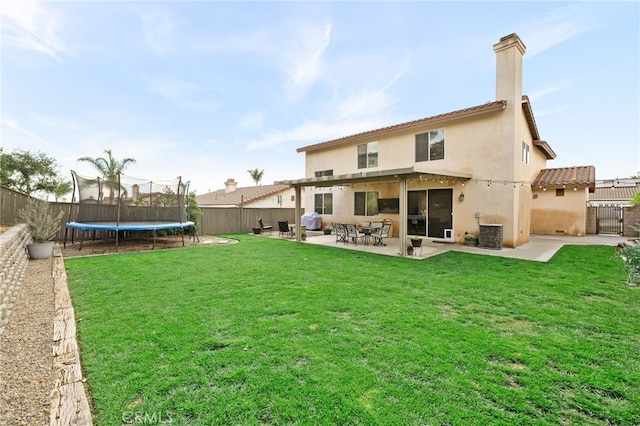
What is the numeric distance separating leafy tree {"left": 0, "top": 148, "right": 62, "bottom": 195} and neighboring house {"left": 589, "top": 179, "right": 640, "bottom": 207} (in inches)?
1481

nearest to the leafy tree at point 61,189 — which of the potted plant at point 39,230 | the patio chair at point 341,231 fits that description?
the potted plant at point 39,230

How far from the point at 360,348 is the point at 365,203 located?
10.9m

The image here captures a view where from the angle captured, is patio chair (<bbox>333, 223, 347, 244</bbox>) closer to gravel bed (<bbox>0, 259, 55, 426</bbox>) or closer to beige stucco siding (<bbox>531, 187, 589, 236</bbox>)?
gravel bed (<bbox>0, 259, 55, 426</bbox>)

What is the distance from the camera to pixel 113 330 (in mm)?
3307

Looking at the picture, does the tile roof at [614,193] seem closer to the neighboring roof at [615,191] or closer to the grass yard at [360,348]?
the neighboring roof at [615,191]

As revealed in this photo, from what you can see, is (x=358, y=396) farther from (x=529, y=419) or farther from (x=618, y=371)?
(x=618, y=371)

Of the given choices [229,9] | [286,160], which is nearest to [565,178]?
[229,9]

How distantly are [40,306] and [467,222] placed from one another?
11.5 m

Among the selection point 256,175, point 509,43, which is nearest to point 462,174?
point 509,43

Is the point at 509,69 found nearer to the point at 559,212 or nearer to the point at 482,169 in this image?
the point at 482,169

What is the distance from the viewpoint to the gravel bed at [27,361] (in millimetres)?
2072

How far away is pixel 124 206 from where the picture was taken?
1088 centimetres

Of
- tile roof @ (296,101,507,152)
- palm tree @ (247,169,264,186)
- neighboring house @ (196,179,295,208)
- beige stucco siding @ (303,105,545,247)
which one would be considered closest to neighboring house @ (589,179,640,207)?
beige stucco siding @ (303,105,545,247)

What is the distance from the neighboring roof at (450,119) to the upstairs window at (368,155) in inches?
17.4
